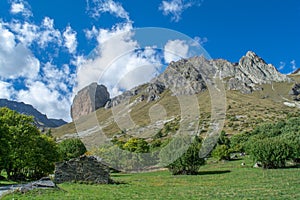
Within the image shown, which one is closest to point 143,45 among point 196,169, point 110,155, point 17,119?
point 17,119

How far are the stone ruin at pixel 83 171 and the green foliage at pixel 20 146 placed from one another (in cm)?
654

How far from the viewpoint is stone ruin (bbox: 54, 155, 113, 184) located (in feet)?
111

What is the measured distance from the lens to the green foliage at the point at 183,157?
46.0m

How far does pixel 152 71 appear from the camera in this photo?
106 feet

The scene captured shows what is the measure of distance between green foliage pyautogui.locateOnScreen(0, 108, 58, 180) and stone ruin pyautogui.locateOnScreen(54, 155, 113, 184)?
21.4ft

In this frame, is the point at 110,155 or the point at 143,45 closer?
the point at 143,45

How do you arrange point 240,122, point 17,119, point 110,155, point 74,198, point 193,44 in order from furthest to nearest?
point 240,122, point 110,155, point 17,119, point 193,44, point 74,198

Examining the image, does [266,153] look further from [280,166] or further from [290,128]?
[290,128]

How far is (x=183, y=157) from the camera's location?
45.7 metres

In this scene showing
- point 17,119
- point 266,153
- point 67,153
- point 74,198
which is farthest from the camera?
point 67,153

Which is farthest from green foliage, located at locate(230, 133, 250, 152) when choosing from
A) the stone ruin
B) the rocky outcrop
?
the stone ruin

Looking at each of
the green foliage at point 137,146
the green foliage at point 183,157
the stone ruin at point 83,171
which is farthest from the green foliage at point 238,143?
the stone ruin at point 83,171

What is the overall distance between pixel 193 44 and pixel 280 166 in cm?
2690

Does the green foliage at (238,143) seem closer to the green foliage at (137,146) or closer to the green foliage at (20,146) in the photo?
the green foliage at (137,146)
